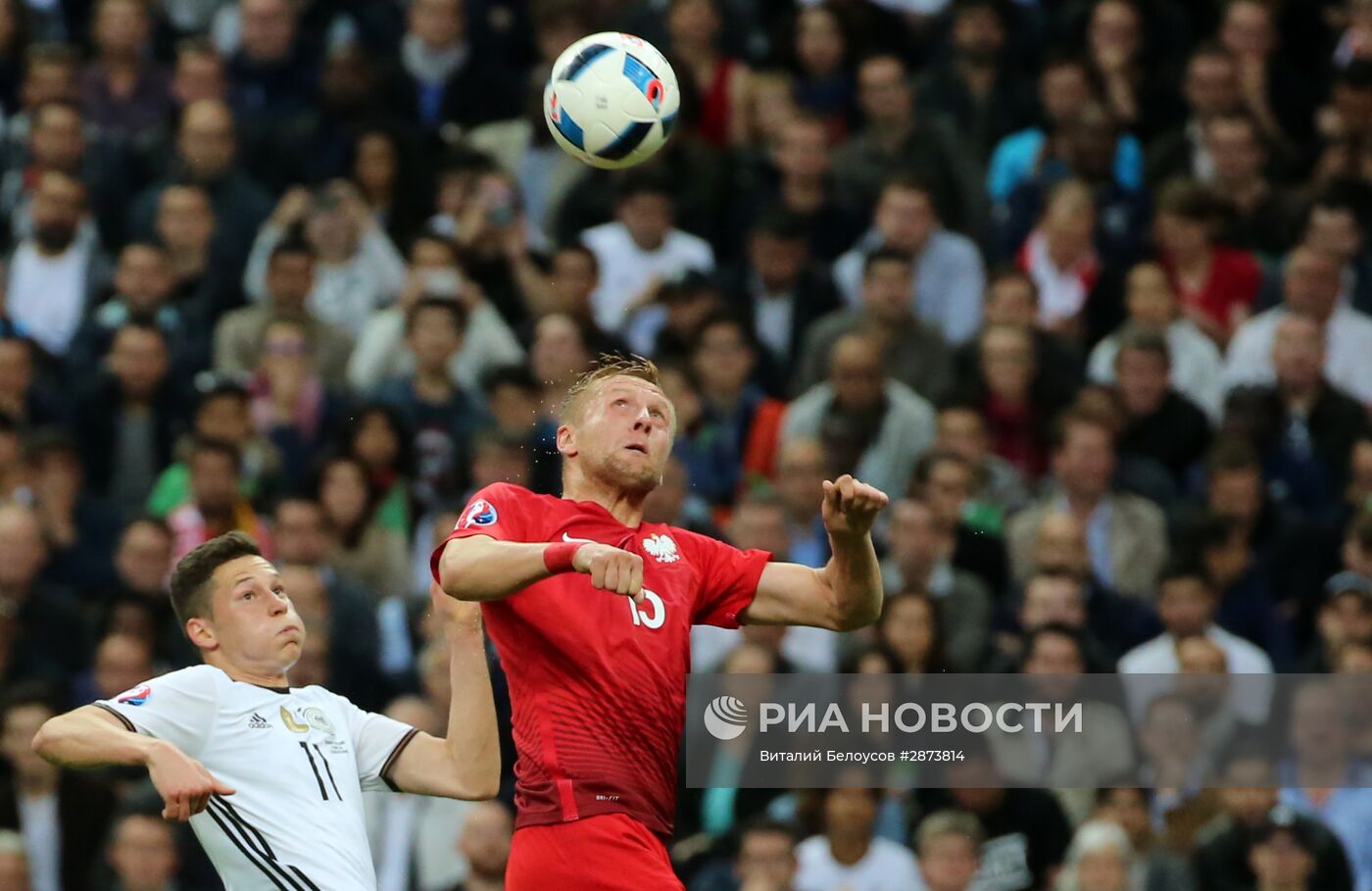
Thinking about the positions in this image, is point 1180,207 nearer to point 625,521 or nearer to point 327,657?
point 327,657

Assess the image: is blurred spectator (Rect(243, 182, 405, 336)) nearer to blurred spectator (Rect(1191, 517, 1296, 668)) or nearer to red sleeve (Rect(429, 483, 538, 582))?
blurred spectator (Rect(1191, 517, 1296, 668))

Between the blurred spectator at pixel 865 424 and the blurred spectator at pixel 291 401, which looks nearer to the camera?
the blurred spectator at pixel 865 424

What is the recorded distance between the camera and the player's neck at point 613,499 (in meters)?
6.86

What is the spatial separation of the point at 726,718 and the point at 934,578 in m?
1.45

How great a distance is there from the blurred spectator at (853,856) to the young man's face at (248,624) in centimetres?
386

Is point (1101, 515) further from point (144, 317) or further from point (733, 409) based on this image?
point (144, 317)

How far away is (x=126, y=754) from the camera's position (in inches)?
237

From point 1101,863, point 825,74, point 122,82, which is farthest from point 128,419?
point 1101,863

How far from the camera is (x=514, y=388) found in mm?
12219

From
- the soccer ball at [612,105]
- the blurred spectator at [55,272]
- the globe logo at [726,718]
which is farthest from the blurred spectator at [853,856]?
the blurred spectator at [55,272]

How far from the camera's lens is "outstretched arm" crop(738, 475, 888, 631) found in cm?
645

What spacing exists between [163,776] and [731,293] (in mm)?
7475

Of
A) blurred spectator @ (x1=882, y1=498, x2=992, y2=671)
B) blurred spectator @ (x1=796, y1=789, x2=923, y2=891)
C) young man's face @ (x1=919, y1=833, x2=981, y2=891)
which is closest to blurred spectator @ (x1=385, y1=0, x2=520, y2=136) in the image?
blurred spectator @ (x1=882, y1=498, x2=992, y2=671)

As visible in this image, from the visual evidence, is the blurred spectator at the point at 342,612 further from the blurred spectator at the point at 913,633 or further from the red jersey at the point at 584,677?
the red jersey at the point at 584,677
